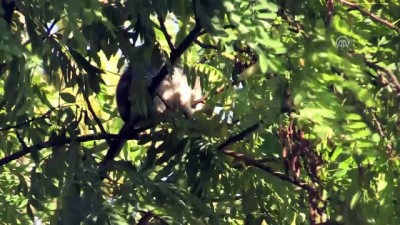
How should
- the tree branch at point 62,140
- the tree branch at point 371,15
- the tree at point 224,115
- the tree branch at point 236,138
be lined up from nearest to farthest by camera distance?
the tree at point 224,115 < the tree branch at point 371,15 < the tree branch at point 236,138 < the tree branch at point 62,140

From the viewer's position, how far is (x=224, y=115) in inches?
194

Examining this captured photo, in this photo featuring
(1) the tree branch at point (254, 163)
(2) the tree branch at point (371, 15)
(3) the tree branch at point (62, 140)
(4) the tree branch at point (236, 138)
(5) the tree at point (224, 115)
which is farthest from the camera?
(1) the tree branch at point (254, 163)

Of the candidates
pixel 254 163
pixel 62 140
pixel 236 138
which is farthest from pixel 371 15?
pixel 62 140

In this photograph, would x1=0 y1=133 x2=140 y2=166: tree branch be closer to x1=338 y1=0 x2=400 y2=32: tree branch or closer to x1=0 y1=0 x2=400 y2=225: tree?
x1=0 y1=0 x2=400 y2=225: tree

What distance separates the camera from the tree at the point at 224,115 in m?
3.83

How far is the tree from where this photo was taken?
3.83 metres

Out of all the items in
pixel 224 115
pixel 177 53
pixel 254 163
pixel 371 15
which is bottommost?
pixel 254 163

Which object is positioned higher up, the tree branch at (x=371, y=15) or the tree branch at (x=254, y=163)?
the tree branch at (x=371, y=15)

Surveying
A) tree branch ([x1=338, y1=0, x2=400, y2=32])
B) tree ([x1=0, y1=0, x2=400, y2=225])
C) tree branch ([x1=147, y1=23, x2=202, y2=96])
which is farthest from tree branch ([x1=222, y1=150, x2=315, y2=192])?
tree branch ([x1=338, y1=0, x2=400, y2=32])

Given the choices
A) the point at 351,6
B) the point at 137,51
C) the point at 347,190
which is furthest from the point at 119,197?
the point at 351,6

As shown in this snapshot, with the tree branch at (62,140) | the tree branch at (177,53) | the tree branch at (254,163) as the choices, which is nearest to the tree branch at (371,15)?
the tree branch at (177,53)

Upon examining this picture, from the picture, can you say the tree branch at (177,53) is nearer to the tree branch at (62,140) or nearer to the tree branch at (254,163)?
the tree branch at (62,140)

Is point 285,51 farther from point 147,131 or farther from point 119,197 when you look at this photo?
point 147,131

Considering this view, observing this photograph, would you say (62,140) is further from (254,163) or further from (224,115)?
(254,163)
